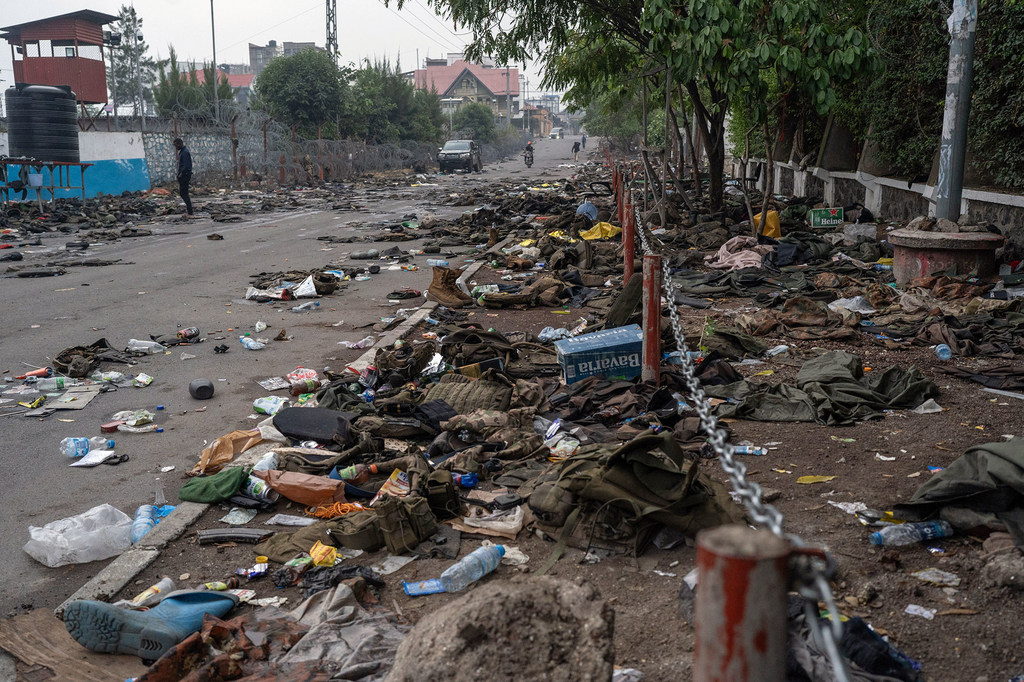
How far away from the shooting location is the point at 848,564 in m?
3.52

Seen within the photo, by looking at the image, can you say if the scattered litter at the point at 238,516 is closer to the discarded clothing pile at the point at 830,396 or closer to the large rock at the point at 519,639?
the large rock at the point at 519,639

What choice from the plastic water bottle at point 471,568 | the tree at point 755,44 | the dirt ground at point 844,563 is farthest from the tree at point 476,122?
the plastic water bottle at point 471,568

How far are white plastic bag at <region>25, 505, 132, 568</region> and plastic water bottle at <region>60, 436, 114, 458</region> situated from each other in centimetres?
112

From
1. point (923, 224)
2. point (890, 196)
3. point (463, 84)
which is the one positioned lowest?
point (923, 224)

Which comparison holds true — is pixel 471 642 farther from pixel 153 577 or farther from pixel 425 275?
pixel 425 275

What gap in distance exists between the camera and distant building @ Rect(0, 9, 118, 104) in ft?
131

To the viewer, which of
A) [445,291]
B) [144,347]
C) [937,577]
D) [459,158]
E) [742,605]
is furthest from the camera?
[459,158]

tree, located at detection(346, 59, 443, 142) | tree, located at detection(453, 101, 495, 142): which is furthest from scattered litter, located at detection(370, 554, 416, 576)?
tree, located at detection(453, 101, 495, 142)

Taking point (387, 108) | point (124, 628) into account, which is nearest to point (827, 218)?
point (124, 628)

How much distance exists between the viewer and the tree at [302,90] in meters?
44.2

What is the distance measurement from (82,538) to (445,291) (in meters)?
6.31

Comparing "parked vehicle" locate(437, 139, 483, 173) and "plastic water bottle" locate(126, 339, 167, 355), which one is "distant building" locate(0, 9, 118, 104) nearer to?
"parked vehicle" locate(437, 139, 483, 173)

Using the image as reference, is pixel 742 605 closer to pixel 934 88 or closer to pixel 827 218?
pixel 934 88

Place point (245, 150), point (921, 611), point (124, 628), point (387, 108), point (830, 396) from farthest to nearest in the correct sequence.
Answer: point (387, 108), point (245, 150), point (830, 396), point (124, 628), point (921, 611)
